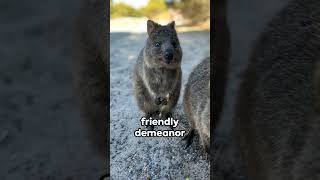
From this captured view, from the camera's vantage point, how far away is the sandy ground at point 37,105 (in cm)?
84

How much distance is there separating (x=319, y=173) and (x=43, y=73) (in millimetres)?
510

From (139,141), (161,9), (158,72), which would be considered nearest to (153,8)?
(161,9)

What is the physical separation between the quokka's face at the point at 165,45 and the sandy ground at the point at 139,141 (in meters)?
0.02

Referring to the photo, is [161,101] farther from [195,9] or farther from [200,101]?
[195,9]

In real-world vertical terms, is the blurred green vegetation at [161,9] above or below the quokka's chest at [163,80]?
above

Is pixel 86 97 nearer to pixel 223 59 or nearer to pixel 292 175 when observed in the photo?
pixel 223 59

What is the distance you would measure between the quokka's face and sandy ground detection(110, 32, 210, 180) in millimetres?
16

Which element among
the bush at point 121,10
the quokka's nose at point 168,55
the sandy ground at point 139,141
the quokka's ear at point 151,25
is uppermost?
the bush at point 121,10

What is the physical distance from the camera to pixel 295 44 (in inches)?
33.9

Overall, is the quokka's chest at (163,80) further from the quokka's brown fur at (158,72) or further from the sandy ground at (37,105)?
the sandy ground at (37,105)

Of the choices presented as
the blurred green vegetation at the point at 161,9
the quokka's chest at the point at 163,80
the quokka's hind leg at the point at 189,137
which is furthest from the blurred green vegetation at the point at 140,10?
the quokka's hind leg at the point at 189,137

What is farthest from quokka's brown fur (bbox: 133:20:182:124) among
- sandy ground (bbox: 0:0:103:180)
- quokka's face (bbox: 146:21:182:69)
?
sandy ground (bbox: 0:0:103:180)

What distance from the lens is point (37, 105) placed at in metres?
0.84

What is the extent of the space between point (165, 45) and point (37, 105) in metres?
0.25
